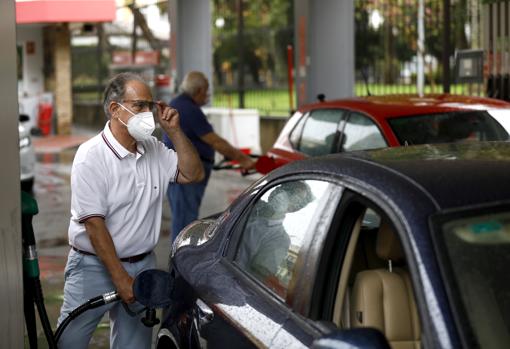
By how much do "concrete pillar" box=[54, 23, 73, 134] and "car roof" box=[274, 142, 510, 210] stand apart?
90.5ft

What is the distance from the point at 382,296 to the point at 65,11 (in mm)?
24721

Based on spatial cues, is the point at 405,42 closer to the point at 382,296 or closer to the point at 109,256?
the point at 109,256

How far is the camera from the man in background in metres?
9.19

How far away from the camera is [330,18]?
1446 cm

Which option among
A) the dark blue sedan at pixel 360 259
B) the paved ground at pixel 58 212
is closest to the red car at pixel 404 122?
the paved ground at pixel 58 212

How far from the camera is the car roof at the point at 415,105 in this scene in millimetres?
8648

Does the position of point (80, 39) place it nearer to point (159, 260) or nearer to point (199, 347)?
point (159, 260)

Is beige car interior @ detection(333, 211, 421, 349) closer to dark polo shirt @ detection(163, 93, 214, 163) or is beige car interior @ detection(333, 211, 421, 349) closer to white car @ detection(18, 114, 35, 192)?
dark polo shirt @ detection(163, 93, 214, 163)


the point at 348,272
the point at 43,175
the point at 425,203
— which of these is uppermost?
the point at 425,203

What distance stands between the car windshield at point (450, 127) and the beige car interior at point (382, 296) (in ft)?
15.4

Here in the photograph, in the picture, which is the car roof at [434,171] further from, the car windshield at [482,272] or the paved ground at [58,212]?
the paved ground at [58,212]

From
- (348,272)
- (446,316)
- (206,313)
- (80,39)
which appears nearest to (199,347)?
(206,313)

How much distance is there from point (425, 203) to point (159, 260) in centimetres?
727

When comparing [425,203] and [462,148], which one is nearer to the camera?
[425,203]
